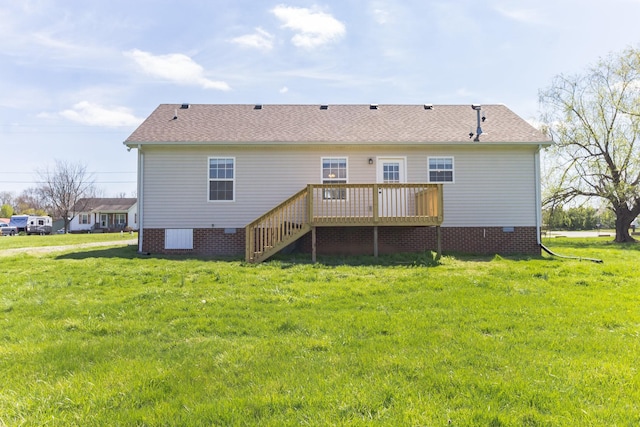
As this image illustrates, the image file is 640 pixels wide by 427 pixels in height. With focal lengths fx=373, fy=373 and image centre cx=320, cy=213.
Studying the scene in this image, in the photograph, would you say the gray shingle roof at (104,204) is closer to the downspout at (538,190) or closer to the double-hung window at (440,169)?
the double-hung window at (440,169)

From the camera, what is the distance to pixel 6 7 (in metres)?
8.26

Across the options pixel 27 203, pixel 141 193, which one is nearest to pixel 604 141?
pixel 141 193

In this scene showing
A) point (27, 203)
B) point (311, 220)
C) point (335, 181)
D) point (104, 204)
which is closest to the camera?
point (311, 220)

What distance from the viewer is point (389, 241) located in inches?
455

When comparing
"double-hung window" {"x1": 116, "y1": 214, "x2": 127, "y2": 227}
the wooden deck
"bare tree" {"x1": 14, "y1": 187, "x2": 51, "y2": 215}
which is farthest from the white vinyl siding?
"bare tree" {"x1": 14, "y1": 187, "x2": 51, "y2": 215}

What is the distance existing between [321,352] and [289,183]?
28.0 feet

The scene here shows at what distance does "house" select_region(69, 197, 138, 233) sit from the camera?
46.8 metres

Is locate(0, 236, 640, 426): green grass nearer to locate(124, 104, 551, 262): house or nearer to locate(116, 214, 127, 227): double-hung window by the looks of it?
locate(124, 104, 551, 262): house

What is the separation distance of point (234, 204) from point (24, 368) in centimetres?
868

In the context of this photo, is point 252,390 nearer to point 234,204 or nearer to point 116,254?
point 234,204

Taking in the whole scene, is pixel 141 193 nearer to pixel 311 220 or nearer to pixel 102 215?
pixel 311 220

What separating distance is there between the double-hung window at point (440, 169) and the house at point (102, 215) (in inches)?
1704

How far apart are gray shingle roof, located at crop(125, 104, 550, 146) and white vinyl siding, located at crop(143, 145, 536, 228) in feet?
1.19

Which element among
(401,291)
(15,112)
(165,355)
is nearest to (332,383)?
(165,355)
